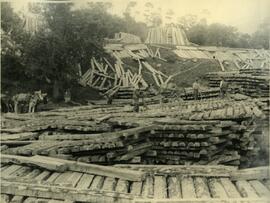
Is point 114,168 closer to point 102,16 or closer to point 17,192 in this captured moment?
point 17,192

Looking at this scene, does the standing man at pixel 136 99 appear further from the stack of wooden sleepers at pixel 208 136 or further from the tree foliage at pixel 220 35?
the tree foliage at pixel 220 35

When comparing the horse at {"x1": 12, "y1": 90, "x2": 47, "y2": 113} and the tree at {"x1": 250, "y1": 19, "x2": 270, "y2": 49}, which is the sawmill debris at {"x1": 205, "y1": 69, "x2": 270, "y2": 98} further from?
the horse at {"x1": 12, "y1": 90, "x2": 47, "y2": 113}

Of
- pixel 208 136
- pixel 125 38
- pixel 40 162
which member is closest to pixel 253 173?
pixel 208 136

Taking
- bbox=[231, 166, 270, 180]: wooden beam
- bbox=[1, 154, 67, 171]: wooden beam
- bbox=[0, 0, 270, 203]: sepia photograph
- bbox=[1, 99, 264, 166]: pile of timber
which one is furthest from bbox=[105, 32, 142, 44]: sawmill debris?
bbox=[231, 166, 270, 180]: wooden beam

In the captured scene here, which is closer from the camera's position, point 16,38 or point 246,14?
point 246,14

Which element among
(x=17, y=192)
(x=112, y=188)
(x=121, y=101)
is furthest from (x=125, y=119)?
(x=17, y=192)

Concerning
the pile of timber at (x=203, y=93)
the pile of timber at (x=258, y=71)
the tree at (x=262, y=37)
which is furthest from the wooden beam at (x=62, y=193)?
the tree at (x=262, y=37)
